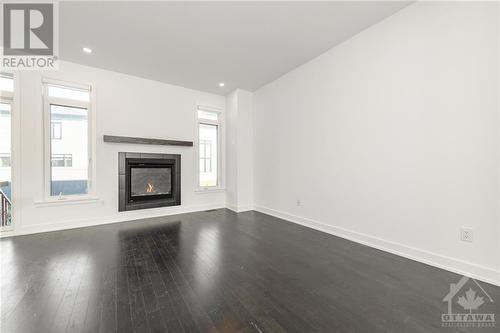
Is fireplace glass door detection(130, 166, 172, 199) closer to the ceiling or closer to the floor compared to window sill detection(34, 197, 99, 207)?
closer to the ceiling

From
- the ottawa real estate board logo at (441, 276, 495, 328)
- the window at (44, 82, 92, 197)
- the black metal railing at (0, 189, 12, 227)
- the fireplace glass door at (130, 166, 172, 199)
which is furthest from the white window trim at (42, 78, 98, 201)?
the ottawa real estate board logo at (441, 276, 495, 328)

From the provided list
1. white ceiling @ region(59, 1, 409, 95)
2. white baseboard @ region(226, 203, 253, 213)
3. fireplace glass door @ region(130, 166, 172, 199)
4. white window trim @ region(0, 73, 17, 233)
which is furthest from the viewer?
white baseboard @ region(226, 203, 253, 213)

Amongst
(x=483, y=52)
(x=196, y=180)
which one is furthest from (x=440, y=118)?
(x=196, y=180)

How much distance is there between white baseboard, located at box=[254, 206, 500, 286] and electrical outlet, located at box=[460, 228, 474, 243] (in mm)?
224

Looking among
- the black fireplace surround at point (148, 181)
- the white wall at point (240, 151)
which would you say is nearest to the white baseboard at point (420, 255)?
the white wall at point (240, 151)

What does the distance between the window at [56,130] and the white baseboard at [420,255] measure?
4.68m

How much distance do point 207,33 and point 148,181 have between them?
3074mm

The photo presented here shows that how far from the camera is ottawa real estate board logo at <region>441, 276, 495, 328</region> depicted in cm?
135

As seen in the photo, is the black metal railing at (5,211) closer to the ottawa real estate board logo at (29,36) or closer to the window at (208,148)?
the ottawa real estate board logo at (29,36)

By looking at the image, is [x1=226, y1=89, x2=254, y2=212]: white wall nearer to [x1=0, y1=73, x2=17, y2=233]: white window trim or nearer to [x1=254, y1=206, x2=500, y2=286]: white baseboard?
[x1=254, y1=206, x2=500, y2=286]: white baseboard

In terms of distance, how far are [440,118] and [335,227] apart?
1896 millimetres

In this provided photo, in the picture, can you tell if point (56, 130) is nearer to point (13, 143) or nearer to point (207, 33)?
point (13, 143)

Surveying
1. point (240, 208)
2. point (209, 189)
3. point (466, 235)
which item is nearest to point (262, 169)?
point (240, 208)

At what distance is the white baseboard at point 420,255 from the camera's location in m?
1.82
